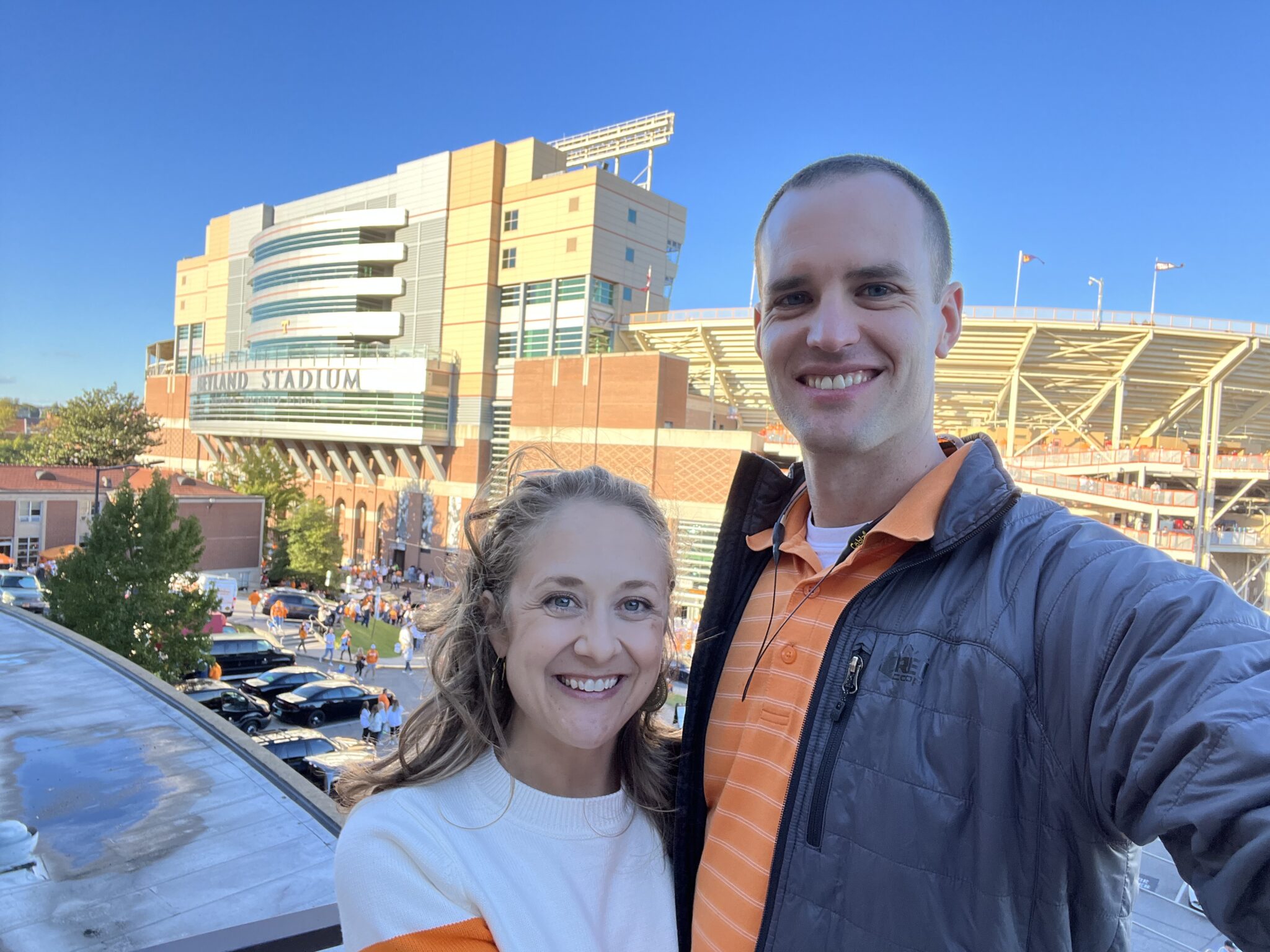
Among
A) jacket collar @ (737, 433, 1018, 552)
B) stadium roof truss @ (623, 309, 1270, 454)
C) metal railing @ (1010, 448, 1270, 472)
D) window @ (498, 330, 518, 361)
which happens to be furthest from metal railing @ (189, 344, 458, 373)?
jacket collar @ (737, 433, 1018, 552)

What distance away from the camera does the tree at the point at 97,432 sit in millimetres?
39438

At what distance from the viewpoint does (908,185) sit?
5.87 ft

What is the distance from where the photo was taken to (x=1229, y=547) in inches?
1083

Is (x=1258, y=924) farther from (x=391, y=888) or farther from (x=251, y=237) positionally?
(x=251, y=237)

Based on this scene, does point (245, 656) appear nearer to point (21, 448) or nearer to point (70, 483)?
point (70, 483)

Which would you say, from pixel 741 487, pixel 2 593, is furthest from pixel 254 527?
pixel 741 487

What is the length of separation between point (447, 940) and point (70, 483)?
40.7 meters

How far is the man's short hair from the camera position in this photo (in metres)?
1.79

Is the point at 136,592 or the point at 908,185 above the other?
the point at 908,185

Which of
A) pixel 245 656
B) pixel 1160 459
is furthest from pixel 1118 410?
pixel 245 656

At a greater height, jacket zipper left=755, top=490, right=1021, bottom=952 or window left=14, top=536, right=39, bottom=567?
jacket zipper left=755, top=490, right=1021, bottom=952

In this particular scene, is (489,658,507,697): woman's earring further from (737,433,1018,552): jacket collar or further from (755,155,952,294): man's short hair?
(755,155,952,294): man's short hair

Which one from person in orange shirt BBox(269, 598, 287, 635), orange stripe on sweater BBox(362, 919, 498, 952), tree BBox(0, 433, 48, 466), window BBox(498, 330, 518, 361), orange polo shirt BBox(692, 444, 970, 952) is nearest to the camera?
orange stripe on sweater BBox(362, 919, 498, 952)

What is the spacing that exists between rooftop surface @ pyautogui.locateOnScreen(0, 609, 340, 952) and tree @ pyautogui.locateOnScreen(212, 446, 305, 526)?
32240mm
